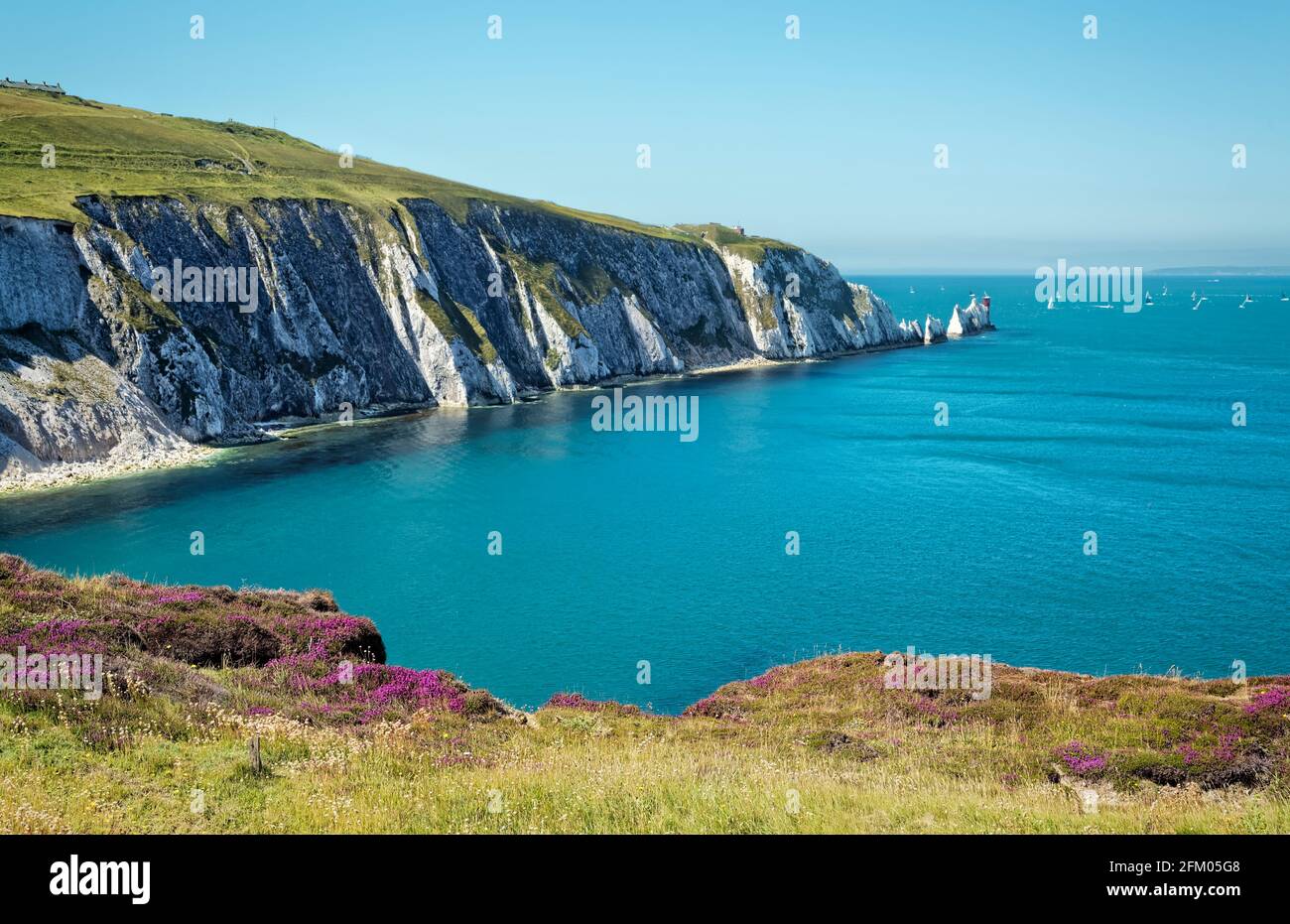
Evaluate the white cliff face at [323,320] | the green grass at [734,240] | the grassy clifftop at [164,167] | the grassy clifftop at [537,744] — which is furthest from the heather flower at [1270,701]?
the green grass at [734,240]

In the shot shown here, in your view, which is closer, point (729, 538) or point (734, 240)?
point (729, 538)

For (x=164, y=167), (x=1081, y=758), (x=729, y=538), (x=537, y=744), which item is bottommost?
(x=729, y=538)

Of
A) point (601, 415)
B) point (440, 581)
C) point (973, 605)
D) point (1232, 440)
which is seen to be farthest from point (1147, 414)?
point (440, 581)

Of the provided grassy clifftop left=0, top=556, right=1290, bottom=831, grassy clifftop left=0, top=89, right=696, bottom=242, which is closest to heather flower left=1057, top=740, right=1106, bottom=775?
grassy clifftop left=0, top=556, right=1290, bottom=831

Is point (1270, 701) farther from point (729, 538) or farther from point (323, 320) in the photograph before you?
point (323, 320)

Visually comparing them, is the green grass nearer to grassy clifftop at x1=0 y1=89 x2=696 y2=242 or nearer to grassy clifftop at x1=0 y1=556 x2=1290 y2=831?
grassy clifftop at x1=0 y1=89 x2=696 y2=242

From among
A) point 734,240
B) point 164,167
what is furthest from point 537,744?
point 734,240

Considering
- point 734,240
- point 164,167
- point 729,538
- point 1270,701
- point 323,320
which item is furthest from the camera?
point 734,240

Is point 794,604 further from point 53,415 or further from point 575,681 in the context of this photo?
point 53,415
